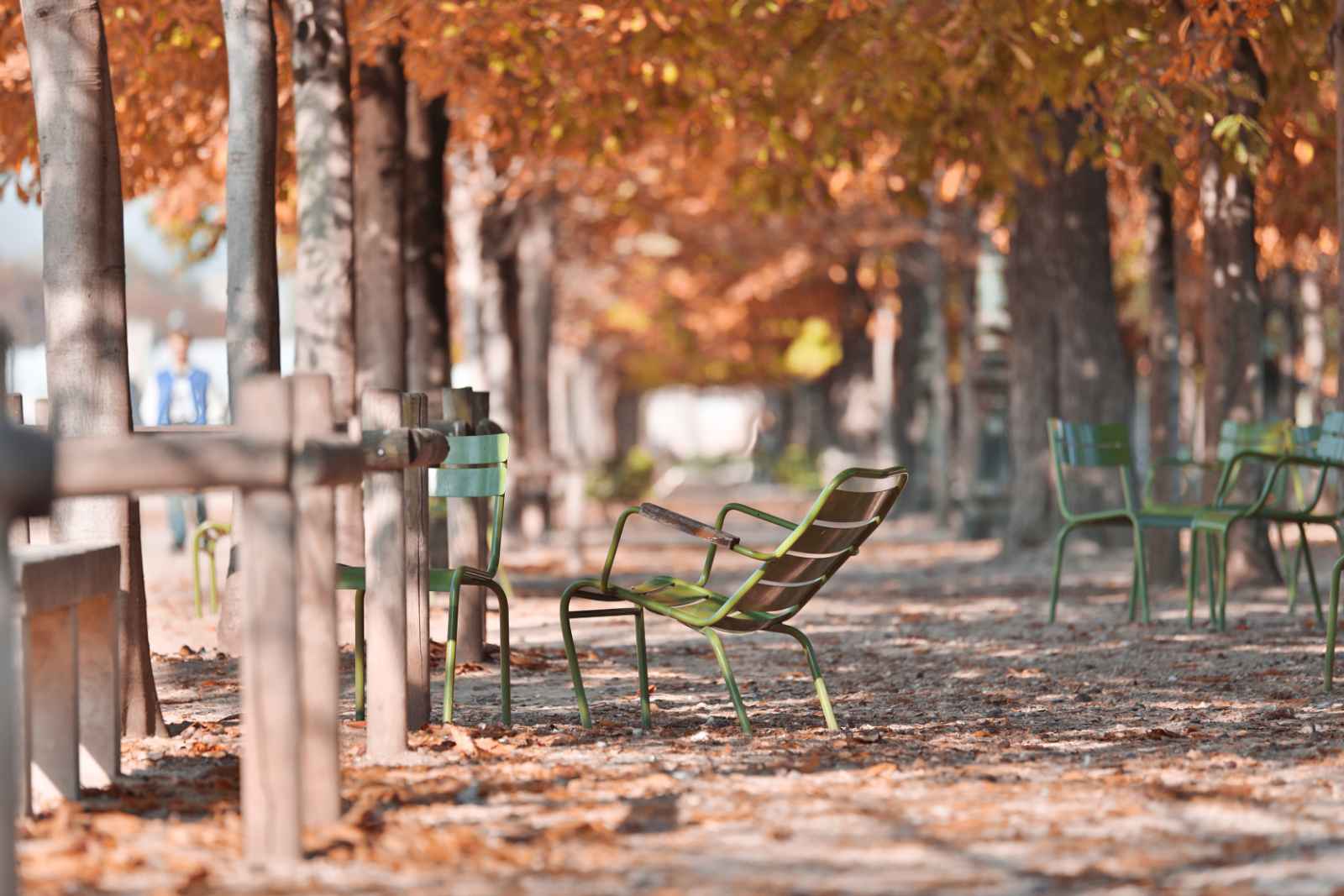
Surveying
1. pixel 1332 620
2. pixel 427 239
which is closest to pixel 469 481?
pixel 1332 620

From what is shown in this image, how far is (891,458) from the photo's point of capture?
25766mm

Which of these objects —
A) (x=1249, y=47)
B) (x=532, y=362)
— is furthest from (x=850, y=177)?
(x=1249, y=47)

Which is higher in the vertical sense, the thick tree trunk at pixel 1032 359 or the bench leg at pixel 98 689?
the thick tree trunk at pixel 1032 359

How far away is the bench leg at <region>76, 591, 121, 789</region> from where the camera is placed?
546 cm

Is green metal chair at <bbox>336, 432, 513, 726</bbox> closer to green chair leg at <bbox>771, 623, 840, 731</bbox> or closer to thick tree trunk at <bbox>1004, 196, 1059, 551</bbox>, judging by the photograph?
green chair leg at <bbox>771, 623, 840, 731</bbox>

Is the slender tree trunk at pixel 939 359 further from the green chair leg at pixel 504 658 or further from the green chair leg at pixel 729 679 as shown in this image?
the green chair leg at pixel 729 679

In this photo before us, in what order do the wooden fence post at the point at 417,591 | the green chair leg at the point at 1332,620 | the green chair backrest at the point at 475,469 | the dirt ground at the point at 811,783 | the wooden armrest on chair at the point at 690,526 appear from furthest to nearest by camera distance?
1. the green chair backrest at the point at 475,469
2. the green chair leg at the point at 1332,620
3. the wooden fence post at the point at 417,591
4. the wooden armrest on chair at the point at 690,526
5. the dirt ground at the point at 811,783

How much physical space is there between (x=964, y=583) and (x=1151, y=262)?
291cm

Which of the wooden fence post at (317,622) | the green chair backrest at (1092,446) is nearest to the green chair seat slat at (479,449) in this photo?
the wooden fence post at (317,622)

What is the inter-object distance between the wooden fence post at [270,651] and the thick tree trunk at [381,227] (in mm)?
7195

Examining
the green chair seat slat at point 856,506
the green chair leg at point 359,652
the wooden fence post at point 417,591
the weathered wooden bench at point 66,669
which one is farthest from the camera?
the green chair leg at point 359,652

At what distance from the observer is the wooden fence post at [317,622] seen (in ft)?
15.8

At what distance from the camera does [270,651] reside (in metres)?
4.42

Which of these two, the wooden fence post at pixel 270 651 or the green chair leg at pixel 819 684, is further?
the green chair leg at pixel 819 684
